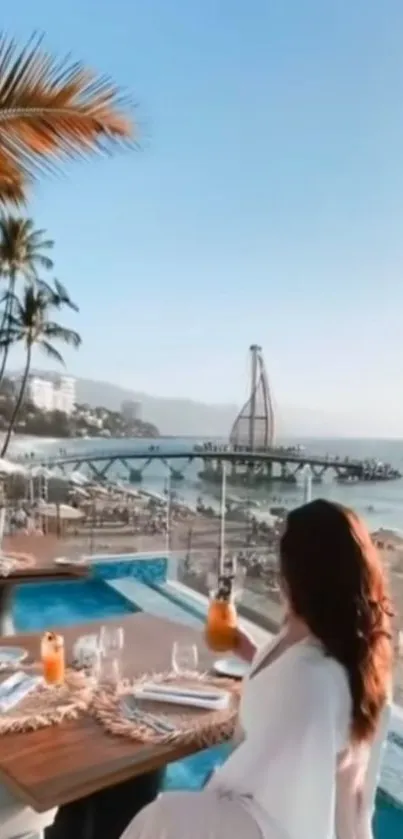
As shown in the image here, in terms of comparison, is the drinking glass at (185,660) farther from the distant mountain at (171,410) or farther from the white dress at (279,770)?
the distant mountain at (171,410)

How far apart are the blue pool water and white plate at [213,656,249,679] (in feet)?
9.59

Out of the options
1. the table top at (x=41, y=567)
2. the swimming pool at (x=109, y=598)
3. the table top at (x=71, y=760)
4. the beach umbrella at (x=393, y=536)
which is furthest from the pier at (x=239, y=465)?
the table top at (x=71, y=760)

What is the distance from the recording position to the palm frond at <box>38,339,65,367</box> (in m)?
14.3

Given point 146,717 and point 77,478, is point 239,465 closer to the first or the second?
point 77,478

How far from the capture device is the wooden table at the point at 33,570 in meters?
3.13

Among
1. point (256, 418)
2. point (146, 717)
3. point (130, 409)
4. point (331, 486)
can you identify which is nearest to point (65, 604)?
point (331, 486)

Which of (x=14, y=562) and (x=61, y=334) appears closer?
(x=14, y=562)

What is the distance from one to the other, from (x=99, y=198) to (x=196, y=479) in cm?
409

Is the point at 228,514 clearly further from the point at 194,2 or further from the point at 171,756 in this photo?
the point at 194,2

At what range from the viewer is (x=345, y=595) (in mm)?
1235

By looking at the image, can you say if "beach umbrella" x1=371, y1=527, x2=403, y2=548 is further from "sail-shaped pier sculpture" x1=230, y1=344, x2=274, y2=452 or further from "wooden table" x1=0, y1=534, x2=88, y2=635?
"sail-shaped pier sculpture" x1=230, y1=344, x2=274, y2=452

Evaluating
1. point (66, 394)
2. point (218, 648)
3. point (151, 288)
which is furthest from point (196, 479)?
point (66, 394)

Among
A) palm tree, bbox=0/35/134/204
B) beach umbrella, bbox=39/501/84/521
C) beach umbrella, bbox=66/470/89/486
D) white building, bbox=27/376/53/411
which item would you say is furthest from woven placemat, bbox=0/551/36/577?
white building, bbox=27/376/53/411

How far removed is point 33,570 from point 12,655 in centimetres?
124
